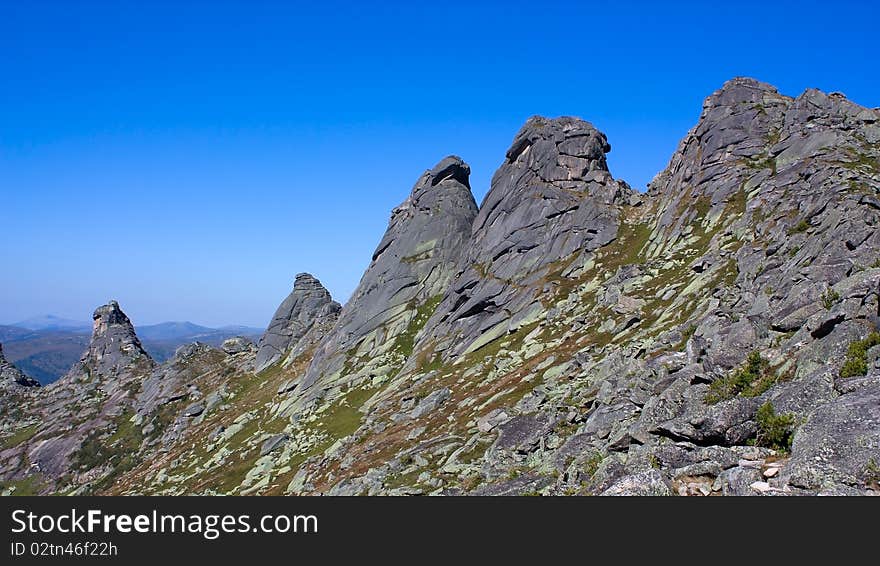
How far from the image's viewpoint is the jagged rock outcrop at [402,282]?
3745 inches

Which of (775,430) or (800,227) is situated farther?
(800,227)

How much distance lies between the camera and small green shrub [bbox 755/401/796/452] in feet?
59.6

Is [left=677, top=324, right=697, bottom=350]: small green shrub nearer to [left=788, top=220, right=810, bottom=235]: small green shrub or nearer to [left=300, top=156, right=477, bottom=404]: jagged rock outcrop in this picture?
[left=788, top=220, right=810, bottom=235]: small green shrub

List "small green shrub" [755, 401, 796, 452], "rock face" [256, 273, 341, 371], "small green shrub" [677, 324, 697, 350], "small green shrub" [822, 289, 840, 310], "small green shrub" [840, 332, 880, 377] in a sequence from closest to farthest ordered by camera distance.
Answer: "small green shrub" [755, 401, 796, 452], "small green shrub" [840, 332, 880, 377], "small green shrub" [822, 289, 840, 310], "small green shrub" [677, 324, 697, 350], "rock face" [256, 273, 341, 371]

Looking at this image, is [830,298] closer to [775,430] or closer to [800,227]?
[775,430]

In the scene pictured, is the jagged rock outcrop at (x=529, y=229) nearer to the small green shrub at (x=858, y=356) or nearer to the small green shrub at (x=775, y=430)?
the small green shrub at (x=858, y=356)

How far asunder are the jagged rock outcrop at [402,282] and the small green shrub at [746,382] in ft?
217

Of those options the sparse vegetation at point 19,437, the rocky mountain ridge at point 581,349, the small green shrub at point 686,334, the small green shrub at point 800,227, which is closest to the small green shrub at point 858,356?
the rocky mountain ridge at point 581,349

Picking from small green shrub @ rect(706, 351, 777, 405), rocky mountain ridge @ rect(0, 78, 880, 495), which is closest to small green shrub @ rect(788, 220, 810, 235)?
rocky mountain ridge @ rect(0, 78, 880, 495)

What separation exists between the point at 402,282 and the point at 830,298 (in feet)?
275

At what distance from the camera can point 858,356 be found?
20.0m

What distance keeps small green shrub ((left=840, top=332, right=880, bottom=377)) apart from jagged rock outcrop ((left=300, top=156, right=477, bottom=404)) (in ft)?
232

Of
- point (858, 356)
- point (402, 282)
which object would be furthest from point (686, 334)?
point (402, 282)
